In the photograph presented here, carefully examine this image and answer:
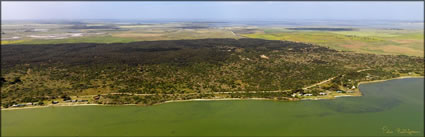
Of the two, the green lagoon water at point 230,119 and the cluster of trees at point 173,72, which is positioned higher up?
the cluster of trees at point 173,72

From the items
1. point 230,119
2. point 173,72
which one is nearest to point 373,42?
point 173,72

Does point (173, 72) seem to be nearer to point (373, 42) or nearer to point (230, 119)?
point (230, 119)

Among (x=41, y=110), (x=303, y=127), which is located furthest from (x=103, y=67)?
(x=303, y=127)

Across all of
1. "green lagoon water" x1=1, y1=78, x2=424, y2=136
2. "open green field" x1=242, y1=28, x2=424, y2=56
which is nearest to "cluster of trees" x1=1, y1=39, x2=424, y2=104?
"green lagoon water" x1=1, y1=78, x2=424, y2=136

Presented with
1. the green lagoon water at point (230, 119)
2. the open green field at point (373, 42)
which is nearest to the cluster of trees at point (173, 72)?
the green lagoon water at point (230, 119)

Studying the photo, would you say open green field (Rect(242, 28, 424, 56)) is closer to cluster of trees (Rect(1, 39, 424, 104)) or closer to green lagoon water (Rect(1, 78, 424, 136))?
cluster of trees (Rect(1, 39, 424, 104))

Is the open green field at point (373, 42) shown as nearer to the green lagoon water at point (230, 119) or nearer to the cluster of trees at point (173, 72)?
the cluster of trees at point (173, 72)

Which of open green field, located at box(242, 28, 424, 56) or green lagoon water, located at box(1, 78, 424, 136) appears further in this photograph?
open green field, located at box(242, 28, 424, 56)
